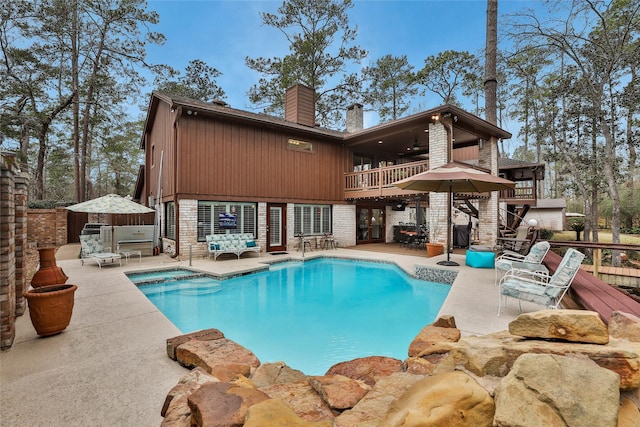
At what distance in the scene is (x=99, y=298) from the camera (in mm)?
4961

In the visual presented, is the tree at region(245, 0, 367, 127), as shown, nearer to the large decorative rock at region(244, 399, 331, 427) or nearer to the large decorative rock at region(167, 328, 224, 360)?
the large decorative rock at region(167, 328, 224, 360)

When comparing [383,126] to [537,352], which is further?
[383,126]

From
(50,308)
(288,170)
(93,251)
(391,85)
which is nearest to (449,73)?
(391,85)

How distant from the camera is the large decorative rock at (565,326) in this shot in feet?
5.41

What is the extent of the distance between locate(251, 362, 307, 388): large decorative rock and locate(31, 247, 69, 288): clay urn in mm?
3827

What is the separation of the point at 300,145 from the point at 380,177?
3.64 meters

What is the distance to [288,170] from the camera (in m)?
11.9

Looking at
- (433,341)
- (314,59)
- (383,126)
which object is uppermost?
(314,59)

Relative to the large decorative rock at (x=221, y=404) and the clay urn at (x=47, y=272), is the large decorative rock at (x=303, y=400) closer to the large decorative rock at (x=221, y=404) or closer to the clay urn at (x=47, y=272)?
the large decorative rock at (x=221, y=404)

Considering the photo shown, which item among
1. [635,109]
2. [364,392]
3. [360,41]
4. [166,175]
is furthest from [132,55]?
[635,109]

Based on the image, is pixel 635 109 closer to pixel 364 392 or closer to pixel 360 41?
pixel 360 41

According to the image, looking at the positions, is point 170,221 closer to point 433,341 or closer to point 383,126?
point 383,126

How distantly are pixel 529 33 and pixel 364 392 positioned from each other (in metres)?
11.6

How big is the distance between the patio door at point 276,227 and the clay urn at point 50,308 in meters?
7.84
